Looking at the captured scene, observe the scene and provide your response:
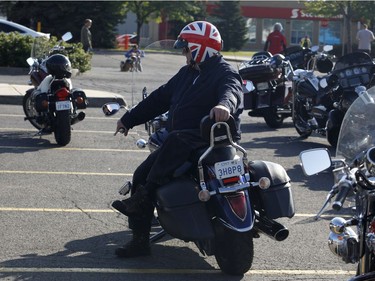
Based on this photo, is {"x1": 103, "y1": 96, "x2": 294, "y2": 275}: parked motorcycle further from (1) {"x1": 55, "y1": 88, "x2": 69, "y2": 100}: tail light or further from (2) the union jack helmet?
(1) {"x1": 55, "y1": 88, "x2": 69, "y2": 100}: tail light

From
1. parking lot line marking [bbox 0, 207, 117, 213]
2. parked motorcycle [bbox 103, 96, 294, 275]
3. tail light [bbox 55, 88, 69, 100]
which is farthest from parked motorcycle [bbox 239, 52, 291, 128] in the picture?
parked motorcycle [bbox 103, 96, 294, 275]

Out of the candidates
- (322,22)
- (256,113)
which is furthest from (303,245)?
(322,22)

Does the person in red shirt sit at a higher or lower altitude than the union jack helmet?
lower

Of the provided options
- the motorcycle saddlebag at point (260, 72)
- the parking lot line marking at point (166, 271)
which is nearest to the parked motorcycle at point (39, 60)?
the motorcycle saddlebag at point (260, 72)

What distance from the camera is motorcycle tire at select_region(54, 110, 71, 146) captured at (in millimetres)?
11594

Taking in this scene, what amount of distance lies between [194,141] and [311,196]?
3202 mm

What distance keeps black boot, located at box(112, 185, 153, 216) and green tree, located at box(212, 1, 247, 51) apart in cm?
5668

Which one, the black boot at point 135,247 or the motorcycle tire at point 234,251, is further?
the black boot at point 135,247

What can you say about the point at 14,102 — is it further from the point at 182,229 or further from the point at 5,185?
the point at 182,229

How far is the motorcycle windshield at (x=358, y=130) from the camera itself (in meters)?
4.87

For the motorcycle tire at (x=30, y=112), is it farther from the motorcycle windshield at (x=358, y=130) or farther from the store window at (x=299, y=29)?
the store window at (x=299, y=29)

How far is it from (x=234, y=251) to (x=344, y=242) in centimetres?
153

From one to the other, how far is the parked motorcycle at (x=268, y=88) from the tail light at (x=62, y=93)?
340 cm

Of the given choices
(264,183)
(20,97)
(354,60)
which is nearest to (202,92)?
(264,183)
